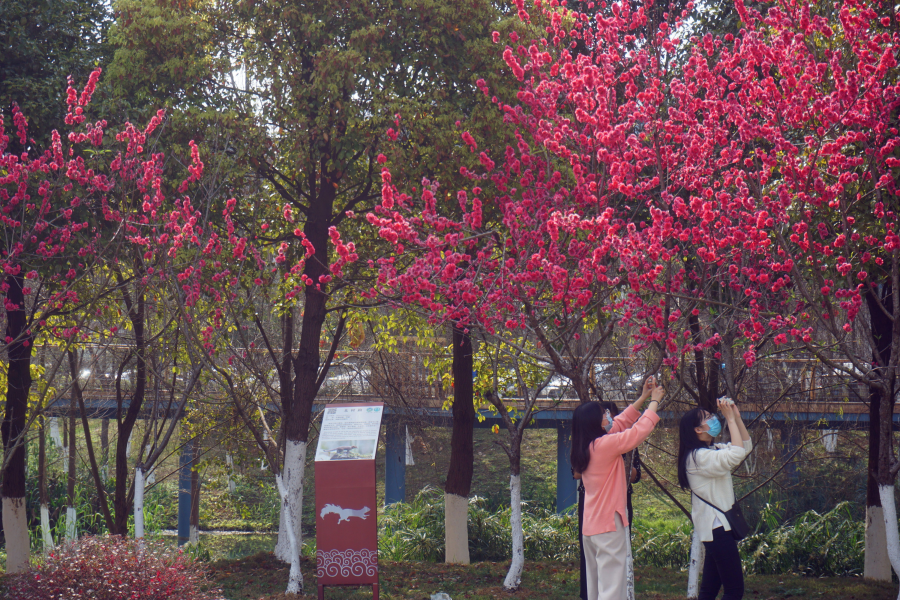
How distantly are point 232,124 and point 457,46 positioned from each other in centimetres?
260

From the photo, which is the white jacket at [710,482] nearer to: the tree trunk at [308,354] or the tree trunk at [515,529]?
the tree trunk at [515,529]

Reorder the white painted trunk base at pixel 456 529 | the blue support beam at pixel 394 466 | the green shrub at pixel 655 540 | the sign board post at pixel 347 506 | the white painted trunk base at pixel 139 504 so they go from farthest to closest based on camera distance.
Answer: the blue support beam at pixel 394 466 < the white painted trunk base at pixel 456 529 < the green shrub at pixel 655 540 < the white painted trunk base at pixel 139 504 < the sign board post at pixel 347 506

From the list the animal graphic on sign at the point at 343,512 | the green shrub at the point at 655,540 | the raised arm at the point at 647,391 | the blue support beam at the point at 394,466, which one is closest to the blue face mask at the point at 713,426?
the raised arm at the point at 647,391

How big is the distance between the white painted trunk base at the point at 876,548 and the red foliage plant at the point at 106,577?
725 centimetres

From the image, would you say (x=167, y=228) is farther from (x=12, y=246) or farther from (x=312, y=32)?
(x=312, y=32)

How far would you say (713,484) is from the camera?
485 cm

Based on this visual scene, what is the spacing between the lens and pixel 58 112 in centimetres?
869

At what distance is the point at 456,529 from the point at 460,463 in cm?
97

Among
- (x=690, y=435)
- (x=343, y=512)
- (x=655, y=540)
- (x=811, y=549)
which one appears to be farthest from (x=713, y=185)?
(x=655, y=540)

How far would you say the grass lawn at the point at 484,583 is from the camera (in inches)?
318

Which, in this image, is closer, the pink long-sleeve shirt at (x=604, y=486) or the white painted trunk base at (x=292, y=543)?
the pink long-sleeve shirt at (x=604, y=486)

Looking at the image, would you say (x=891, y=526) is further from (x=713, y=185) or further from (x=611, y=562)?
(x=713, y=185)

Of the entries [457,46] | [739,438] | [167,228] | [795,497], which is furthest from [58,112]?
[795,497]

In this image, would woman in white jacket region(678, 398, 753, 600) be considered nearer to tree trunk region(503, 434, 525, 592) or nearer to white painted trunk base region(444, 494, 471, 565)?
tree trunk region(503, 434, 525, 592)
